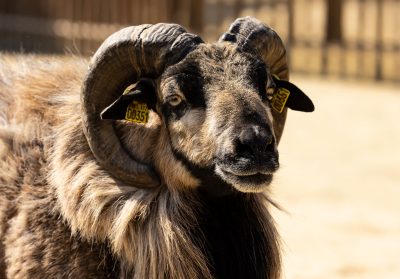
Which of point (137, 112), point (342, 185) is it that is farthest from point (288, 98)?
point (342, 185)

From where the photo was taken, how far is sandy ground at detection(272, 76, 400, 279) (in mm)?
9578

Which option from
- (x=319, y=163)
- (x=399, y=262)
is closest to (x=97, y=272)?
(x=399, y=262)

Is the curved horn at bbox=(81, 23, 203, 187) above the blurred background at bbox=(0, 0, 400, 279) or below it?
above

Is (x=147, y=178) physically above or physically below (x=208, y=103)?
below

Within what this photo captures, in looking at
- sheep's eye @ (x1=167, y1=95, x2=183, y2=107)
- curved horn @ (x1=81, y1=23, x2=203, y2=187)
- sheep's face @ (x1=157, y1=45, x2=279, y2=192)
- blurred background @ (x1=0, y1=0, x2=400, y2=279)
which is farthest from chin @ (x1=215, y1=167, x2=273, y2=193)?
blurred background @ (x1=0, y1=0, x2=400, y2=279)

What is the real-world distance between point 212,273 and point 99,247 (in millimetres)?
785

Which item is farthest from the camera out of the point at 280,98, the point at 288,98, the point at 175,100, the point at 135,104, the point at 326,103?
the point at 326,103

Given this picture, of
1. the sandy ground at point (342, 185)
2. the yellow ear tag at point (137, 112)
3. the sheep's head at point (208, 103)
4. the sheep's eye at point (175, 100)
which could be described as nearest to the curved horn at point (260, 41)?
the sheep's head at point (208, 103)

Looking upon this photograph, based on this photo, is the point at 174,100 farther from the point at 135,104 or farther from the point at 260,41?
the point at 260,41

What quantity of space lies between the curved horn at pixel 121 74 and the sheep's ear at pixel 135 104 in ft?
0.34

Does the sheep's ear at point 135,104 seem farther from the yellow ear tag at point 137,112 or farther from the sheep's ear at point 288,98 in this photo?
the sheep's ear at point 288,98

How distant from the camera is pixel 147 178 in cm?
636

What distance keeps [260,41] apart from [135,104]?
1.01 m

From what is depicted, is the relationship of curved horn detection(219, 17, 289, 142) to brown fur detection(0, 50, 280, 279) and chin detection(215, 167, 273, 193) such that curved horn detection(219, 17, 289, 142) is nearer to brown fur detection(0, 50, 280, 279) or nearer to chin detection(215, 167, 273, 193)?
brown fur detection(0, 50, 280, 279)
